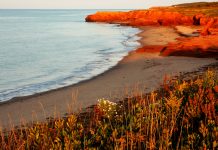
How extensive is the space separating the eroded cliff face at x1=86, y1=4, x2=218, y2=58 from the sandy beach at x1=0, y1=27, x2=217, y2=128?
1.48 metres

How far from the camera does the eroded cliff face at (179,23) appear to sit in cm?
2515

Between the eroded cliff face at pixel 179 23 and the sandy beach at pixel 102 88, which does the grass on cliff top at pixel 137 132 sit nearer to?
the sandy beach at pixel 102 88

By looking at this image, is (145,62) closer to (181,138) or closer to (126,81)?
(126,81)

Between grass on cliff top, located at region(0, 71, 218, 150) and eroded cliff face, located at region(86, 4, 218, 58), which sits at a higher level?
grass on cliff top, located at region(0, 71, 218, 150)

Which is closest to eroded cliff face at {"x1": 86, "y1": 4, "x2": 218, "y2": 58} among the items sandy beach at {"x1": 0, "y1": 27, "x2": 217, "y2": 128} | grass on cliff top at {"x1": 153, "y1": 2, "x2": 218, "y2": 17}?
grass on cliff top at {"x1": 153, "y1": 2, "x2": 218, "y2": 17}

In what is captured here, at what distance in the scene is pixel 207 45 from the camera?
25.7m

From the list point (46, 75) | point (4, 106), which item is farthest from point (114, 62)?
point (4, 106)

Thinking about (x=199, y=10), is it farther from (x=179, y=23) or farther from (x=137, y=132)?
(x=137, y=132)

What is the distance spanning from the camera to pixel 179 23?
72.1m

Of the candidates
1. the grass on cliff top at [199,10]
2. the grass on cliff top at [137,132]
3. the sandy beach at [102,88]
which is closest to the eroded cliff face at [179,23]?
the grass on cliff top at [199,10]

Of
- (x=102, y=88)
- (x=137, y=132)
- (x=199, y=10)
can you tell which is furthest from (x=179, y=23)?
(x=137, y=132)

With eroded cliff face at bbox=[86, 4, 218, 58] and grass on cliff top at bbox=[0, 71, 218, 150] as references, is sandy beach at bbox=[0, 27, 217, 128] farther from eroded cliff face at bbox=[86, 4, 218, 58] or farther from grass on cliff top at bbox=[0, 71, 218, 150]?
grass on cliff top at bbox=[0, 71, 218, 150]

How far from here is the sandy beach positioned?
41.1 feet

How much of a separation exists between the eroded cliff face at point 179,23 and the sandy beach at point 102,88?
148 centimetres
